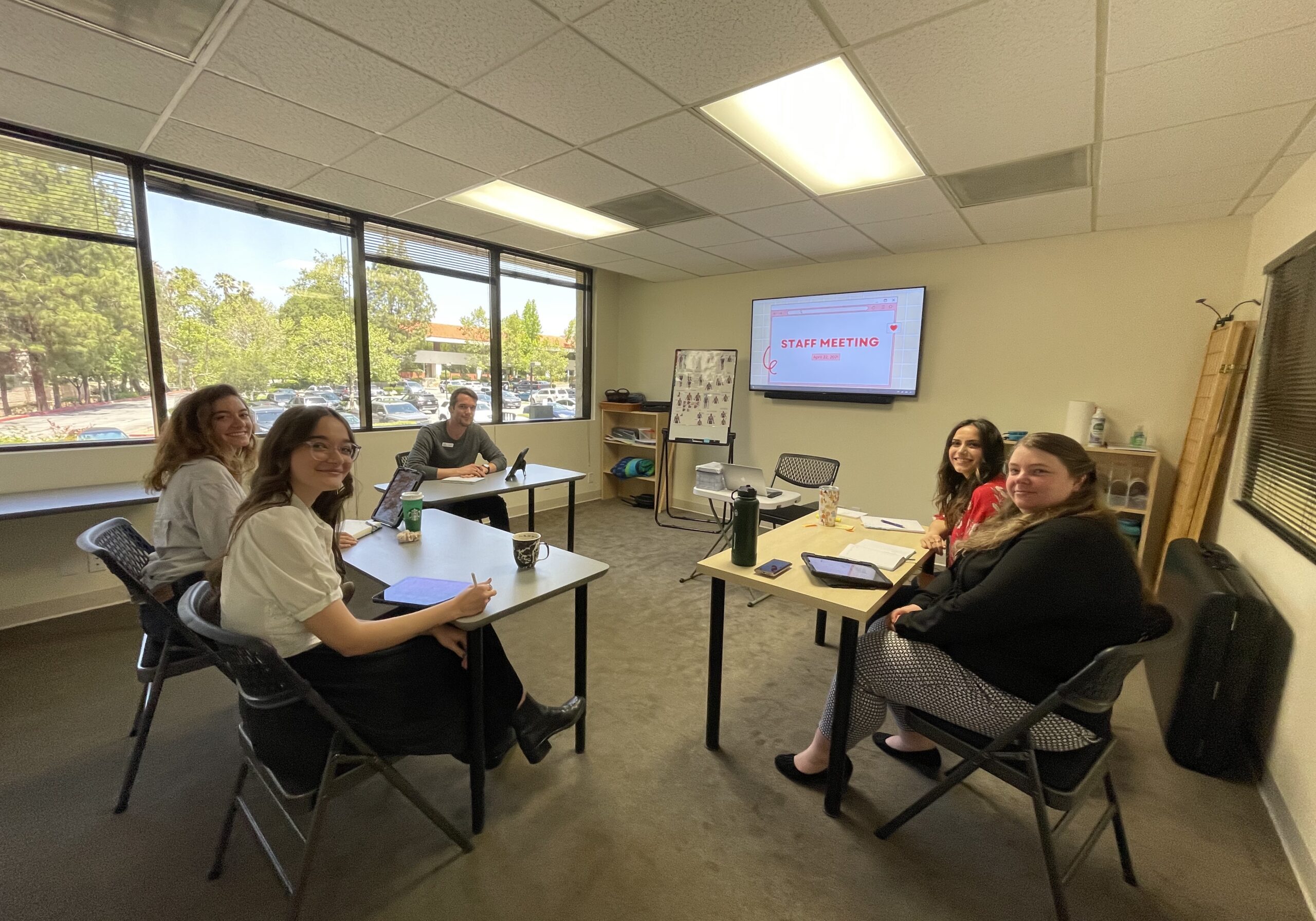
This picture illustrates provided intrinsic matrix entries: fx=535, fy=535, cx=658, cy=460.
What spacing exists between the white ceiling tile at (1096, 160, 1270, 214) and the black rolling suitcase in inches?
76.9

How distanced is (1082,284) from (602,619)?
397 cm

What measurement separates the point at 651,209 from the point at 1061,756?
3.41 metres

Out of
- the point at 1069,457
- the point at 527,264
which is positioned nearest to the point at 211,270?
the point at 527,264

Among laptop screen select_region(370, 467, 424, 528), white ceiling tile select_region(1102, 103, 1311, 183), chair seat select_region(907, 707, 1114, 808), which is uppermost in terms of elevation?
white ceiling tile select_region(1102, 103, 1311, 183)

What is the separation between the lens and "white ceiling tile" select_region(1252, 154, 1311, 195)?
7.89 ft

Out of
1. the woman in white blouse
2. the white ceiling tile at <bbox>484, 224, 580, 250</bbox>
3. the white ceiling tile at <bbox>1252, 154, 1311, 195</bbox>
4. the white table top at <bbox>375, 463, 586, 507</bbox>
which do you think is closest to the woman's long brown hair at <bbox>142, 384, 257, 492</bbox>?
the woman in white blouse

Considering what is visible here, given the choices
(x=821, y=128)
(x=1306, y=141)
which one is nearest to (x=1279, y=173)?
(x=1306, y=141)

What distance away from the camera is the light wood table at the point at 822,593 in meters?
1.70

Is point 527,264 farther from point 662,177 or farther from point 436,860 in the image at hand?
point 436,860

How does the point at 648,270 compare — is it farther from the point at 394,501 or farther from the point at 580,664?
the point at 580,664

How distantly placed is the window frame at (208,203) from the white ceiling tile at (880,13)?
11.3 feet

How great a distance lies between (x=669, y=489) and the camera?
586 centimetres

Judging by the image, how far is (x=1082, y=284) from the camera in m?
3.72

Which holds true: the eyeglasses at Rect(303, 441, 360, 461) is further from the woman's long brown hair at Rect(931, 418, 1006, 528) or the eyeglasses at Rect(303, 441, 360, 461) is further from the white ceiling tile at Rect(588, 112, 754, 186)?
the woman's long brown hair at Rect(931, 418, 1006, 528)
